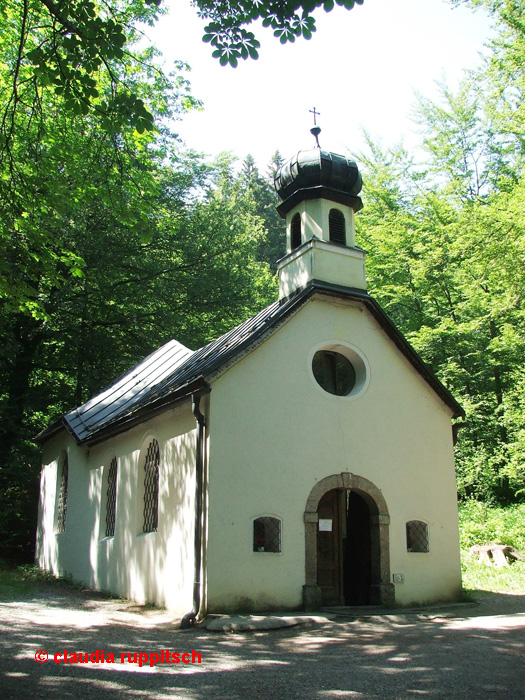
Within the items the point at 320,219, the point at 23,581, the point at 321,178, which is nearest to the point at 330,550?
the point at 320,219

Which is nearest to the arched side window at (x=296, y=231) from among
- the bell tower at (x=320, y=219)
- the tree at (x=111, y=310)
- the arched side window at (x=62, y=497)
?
the bell tower at (x=320, y=219)

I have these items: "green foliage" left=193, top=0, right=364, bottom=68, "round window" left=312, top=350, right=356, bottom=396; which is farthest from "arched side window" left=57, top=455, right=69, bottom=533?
"green foliage" left=193, top=0, right=364, bottom=68

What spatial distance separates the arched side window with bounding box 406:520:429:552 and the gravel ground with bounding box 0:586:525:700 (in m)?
1.59

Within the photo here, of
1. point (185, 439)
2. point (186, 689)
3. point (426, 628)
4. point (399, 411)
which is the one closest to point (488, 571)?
point (399, 411)

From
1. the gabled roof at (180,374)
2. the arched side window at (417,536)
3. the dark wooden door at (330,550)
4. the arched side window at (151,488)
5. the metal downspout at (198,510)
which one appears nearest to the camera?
the metal downspout at (198,510)

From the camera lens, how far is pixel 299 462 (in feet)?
36.9

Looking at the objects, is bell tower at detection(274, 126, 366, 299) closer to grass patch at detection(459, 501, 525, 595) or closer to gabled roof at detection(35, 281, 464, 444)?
gabled roof at detection(35, 281, 464, 444)

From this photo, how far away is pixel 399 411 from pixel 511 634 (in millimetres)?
5050

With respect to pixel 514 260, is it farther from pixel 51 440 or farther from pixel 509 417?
pixel 51 440

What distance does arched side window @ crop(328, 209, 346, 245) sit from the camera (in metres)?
13.6

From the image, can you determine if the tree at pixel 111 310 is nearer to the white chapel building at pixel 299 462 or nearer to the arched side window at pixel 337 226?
the white chapel building at pixel 299 462

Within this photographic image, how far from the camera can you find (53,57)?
7.30 meters

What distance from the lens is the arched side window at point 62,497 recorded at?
17812 millimetres

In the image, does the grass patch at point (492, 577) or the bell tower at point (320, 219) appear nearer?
the bell tower at point (320, 219)
